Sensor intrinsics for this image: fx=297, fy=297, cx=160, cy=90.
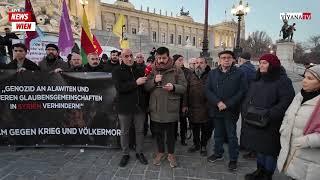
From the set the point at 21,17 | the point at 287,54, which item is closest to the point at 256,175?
the point at 21,17

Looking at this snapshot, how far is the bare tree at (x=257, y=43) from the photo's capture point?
85.8m

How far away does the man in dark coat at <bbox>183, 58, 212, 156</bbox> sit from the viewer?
5594 mm

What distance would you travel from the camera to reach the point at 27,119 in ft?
18.6

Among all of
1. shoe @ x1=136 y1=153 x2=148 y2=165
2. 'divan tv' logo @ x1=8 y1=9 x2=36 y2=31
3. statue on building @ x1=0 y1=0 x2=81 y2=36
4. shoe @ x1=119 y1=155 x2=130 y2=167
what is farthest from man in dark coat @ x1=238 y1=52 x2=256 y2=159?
statue on building @ x1=0 y1=0 x2=81 y2=36

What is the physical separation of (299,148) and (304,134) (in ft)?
0.55

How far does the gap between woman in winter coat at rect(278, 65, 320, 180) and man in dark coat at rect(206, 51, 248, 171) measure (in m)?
1.27

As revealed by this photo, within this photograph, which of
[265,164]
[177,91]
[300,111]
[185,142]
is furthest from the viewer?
[185,142]

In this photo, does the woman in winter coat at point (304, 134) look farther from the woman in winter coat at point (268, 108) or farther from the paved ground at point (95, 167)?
the paved ground at point (95, 167)

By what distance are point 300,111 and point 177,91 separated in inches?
77.0

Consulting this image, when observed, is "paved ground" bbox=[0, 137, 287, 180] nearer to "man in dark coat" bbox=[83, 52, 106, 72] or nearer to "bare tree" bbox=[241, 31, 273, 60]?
"man in dark coat" bbox=[83, 52, 106, 72]

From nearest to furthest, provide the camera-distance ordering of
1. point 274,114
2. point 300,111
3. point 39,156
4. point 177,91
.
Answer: point 300,111 < point 274,114 < point 177,91 < point 39,156

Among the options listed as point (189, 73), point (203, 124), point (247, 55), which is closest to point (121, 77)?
point (189, 73)

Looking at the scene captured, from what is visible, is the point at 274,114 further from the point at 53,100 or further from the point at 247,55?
the point at 53,100

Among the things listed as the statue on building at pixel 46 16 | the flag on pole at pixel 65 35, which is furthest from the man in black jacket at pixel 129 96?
the statue on building at pixel 46 16
